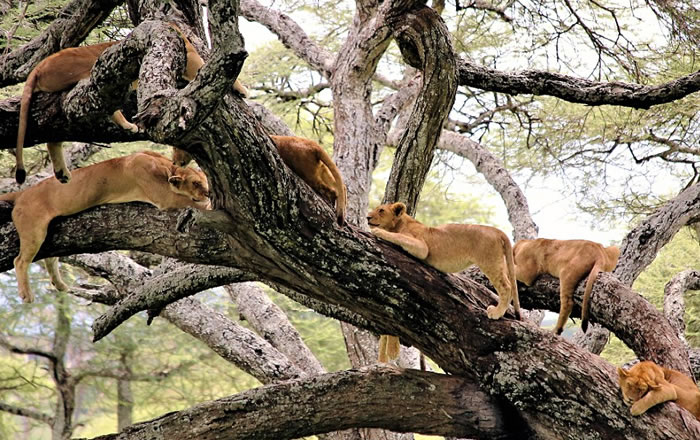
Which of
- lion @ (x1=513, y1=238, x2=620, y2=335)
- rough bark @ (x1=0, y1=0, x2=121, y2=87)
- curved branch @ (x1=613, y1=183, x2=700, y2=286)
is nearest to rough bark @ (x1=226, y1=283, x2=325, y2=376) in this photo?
lion @ (x1=513, y1=238, x2=620, y2=335)

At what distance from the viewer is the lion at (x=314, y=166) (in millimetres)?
3691

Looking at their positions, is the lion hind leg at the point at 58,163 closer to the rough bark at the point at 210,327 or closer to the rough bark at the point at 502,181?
the rough bark at the point at 210,327

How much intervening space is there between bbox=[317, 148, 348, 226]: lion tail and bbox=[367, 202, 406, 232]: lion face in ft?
0.92

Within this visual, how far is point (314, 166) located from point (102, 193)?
44.0 inches

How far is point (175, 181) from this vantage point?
3969 mm

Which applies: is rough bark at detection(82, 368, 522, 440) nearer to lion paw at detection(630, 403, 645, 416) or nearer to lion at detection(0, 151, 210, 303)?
lion paw at detection(630, 403, 645, 416)

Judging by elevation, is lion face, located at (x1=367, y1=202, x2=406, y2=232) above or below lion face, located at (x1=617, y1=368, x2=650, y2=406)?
above

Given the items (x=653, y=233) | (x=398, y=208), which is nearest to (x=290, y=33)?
(x=653, y=233)

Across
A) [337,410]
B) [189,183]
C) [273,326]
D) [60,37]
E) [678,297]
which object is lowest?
[273,326]

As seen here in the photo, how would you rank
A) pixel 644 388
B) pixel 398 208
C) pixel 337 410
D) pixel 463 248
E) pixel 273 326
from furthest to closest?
pixel 273 326 → pixel 337 410 → pixel 398 208 → pixel 463 248 → pixel 644 388

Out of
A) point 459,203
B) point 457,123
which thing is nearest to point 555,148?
point 457,123

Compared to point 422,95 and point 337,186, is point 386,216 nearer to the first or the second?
point 337,186

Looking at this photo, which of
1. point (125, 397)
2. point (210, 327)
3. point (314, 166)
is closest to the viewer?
point (314, 166)

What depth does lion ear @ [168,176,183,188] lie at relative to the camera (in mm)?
3943
